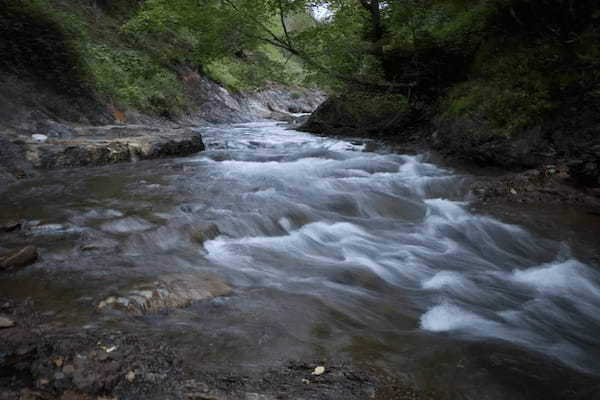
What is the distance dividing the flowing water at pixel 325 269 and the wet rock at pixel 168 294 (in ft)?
0.34

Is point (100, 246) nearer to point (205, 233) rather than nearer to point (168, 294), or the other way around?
point (205, 233)

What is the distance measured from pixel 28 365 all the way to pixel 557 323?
356cm

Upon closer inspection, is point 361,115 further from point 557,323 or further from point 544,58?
point 557,323

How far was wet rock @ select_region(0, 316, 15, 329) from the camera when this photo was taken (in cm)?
241

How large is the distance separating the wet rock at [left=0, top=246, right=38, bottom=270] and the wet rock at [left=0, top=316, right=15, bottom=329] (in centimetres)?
87

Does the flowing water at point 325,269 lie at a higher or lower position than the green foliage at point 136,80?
lower

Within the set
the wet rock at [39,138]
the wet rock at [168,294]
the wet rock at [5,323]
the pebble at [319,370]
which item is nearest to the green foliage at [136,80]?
the wet rock at [39,138]

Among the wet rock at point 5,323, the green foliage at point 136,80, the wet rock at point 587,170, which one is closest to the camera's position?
the wet rock at point 5,323

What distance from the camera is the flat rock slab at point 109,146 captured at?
23.0ft

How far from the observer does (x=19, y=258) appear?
3.30m

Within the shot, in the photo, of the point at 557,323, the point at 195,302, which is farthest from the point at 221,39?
the point at 557,323

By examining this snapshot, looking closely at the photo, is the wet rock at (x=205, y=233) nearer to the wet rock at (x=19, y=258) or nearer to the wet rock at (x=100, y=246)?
Result: the wet rock at (x=100, y=246)

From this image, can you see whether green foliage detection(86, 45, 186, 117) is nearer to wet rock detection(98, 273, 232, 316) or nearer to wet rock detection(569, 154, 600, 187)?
wet rock detection(98, 273, 232, 316)

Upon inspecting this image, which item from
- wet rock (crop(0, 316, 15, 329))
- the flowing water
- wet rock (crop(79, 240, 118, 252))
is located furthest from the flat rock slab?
wet rock (crop(0, 316, 15, 329))
